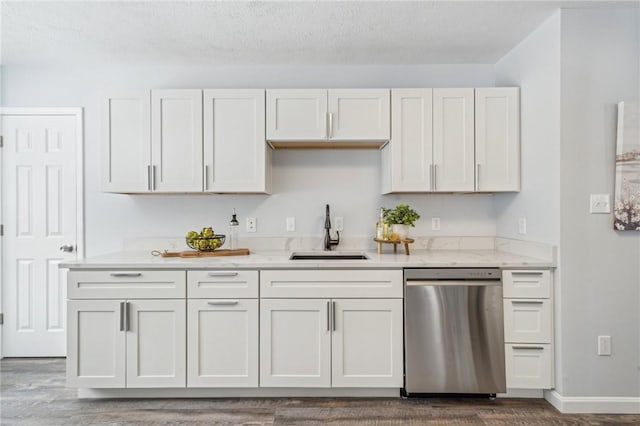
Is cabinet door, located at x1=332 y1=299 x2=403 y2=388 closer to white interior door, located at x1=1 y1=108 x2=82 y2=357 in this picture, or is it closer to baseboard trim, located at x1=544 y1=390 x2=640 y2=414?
baseboard trim, located at x1=544 y1=390 x2=640 y2=414

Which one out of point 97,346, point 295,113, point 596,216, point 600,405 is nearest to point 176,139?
point 295,113

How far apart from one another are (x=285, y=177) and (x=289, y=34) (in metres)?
1.10

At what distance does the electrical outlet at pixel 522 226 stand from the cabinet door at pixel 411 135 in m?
0.70

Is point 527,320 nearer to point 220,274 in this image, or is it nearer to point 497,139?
point 497,139

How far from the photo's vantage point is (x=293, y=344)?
2473 millimetres

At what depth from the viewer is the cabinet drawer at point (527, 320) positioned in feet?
7.94

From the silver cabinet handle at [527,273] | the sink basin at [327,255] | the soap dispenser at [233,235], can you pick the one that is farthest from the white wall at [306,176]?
the silver cabinet handle at [527,273]

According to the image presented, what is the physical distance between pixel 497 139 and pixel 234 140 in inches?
76.2

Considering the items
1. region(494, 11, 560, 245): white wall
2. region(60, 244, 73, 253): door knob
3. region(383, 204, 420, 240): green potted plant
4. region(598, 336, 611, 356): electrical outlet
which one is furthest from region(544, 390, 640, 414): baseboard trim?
region(60, 244, 73, 253): door knob

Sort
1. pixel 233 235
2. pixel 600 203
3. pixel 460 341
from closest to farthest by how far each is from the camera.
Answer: pixel 600 203, pixel 460 341, pixel 233 235

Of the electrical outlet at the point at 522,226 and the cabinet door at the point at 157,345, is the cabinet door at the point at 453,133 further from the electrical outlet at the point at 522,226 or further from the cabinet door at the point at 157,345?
the cabinet door at the point at 157,345

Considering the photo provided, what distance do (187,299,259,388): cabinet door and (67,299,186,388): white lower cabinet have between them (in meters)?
0.09

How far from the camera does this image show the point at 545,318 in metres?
2.42

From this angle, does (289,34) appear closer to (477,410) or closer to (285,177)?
(285,177)
